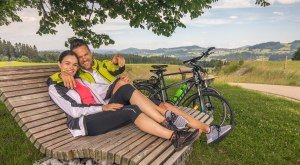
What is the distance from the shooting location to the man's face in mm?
4918

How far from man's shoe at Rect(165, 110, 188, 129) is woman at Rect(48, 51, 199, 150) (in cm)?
18

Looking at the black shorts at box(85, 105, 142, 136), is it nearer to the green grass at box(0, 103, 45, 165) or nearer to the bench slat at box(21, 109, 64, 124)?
the bench slat at box(21, 109, 64, 124)

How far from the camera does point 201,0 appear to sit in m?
7.20

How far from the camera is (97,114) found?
168 inches

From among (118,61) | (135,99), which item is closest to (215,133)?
(135,99)

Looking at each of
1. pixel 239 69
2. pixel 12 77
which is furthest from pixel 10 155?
pixel 239 69

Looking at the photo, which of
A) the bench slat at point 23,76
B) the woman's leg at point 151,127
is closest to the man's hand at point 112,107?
the woman's leg at point 151,127

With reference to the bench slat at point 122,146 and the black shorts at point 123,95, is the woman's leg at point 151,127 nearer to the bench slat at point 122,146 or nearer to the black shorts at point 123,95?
the bench slat at point 122,146

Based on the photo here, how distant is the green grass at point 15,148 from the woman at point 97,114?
5.31ft

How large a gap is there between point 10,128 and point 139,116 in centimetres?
461

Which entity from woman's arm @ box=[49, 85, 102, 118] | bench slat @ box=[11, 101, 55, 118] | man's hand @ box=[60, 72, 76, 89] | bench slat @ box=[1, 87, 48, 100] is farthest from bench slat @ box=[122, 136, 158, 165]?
bench slat @ box=[1, 87, 48, 100]

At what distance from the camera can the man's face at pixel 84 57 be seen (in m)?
4.92

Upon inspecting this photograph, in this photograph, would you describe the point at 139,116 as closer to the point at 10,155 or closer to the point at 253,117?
the point at 10,155

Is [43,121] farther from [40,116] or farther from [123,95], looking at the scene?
[123,95]
